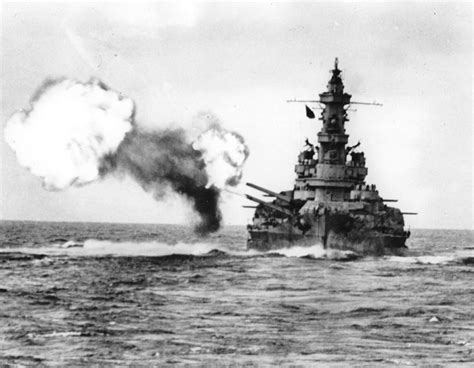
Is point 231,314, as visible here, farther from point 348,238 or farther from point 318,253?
point 348,238

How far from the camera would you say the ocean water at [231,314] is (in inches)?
988

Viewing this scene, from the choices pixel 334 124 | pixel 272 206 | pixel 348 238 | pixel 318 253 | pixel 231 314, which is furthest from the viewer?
pixel 334 124

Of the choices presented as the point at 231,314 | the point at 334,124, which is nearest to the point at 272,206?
the point at 334,124

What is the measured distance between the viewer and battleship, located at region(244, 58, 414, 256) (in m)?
66.2

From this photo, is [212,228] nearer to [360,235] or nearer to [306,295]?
[360,235]

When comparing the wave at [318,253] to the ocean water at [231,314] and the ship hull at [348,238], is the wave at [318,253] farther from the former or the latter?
the ocean water at [231,314]

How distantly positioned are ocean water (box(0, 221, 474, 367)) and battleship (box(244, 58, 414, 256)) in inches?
381

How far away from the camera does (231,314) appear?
106ft

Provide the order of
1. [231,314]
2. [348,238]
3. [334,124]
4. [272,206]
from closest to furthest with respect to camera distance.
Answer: [231,314] < [348,238] < [272,206] < [334,124]

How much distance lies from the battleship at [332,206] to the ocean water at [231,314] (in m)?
9.67

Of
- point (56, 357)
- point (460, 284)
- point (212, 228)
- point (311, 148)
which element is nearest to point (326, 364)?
point (56, 357)

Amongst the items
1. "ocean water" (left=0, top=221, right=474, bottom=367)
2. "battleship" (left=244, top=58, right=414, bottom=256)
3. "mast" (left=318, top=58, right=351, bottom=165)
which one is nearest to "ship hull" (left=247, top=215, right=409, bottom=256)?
"battleship" (left=244, top=58, right=414, bottom=256)

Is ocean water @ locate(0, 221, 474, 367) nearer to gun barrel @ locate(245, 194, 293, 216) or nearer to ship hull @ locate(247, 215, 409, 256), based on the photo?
ship hull @ locate(247, 215, 409, 256)

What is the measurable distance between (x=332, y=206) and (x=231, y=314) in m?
35.2
